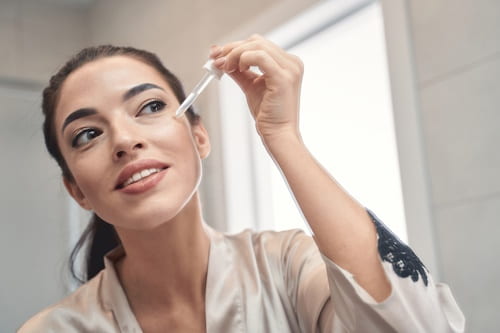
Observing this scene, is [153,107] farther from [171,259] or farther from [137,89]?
[171,259]

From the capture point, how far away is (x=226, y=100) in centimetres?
199

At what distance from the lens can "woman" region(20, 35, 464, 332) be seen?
2.30 ft

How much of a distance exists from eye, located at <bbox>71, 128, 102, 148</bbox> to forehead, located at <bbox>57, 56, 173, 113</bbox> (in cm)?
4

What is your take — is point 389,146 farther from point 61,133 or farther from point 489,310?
point 61,133

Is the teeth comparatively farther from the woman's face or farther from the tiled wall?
the tiled wall

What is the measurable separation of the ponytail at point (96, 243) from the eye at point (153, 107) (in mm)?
320

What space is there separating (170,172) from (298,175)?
0.20 meters

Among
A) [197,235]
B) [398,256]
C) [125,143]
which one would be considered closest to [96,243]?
[197,235]

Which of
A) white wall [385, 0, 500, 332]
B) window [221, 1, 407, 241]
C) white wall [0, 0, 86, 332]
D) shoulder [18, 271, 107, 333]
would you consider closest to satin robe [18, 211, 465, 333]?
shoulder [18, 271, 107, 333]

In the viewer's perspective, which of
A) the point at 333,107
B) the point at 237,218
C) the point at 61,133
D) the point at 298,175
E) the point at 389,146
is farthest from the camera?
the point at 237,218

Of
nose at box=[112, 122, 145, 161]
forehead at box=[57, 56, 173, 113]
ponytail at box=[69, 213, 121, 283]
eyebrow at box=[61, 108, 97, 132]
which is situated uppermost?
forehead at box=[57, 56, 173, 113]

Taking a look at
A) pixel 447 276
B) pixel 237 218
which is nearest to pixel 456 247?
pixel 447 276

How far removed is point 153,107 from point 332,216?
0.35m

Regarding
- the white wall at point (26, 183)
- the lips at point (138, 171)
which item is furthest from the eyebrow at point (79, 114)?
the white wall at point (26, 183)
